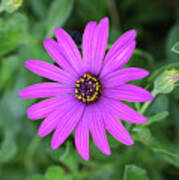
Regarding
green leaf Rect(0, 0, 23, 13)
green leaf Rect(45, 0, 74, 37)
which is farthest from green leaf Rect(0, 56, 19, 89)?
green leaf Rect(0, 0, 23, 13)

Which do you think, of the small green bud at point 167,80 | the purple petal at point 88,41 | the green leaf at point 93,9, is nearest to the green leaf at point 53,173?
the purple petal at point 88,41

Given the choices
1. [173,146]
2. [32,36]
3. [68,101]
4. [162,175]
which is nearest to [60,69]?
[68,101]

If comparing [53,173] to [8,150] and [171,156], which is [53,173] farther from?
[171,156]

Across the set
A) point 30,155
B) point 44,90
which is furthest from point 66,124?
point 30,155

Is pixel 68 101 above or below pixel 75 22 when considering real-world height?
below

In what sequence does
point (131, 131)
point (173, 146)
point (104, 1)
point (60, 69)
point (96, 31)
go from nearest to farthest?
point (96, 31) → point (60, 69) → point (131, 131) → point (173, 146) → point (104, 1)

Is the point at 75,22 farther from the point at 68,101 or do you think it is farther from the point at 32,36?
the point at 68,101

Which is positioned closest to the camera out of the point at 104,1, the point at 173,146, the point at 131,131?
A: the point at 131,131
